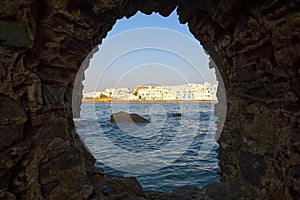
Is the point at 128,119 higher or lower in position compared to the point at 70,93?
lower

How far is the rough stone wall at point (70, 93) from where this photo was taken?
3.93 metres

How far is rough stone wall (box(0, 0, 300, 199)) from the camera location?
393cm

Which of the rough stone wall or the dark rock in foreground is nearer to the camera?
the rough stone wall

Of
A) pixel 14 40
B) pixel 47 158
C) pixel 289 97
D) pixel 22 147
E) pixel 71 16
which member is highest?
pixel 71 16

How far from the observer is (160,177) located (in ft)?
35.1

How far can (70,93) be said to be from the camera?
6.26 metres

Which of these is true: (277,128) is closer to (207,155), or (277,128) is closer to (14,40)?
(14,40)

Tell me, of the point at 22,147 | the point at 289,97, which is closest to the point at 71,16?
the point at 22,147

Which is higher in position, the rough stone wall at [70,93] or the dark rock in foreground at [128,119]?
the rough stone wall at [70,93]

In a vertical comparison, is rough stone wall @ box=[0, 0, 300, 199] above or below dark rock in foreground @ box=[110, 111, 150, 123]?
above

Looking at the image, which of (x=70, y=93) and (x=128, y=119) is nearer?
(x=70, y=93)

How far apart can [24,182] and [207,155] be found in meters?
13.4

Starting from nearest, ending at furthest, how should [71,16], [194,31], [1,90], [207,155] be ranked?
[1,90]
[71,16]
[194,31]
[207,155]

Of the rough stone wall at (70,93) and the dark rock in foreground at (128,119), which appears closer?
the rough stone wall at (70,93)
